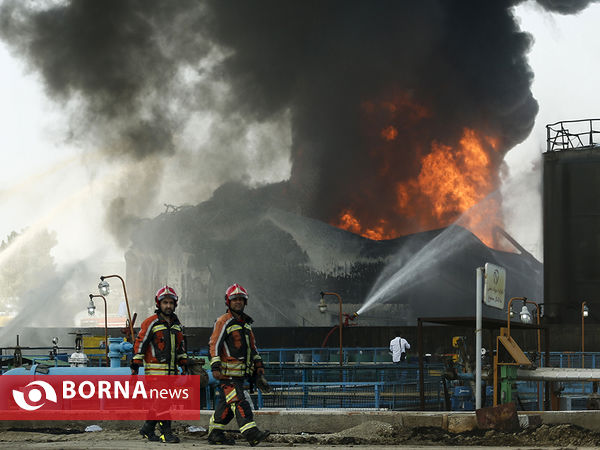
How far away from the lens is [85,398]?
555 inches

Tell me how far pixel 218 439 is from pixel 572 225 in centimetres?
3805

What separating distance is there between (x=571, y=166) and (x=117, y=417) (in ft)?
122

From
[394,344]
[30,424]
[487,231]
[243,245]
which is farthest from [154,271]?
[30,424]

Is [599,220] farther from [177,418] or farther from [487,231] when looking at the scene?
[177,418]

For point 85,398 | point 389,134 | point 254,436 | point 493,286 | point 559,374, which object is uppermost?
point 389,134

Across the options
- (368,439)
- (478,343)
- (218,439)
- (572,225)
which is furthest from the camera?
(572,225)

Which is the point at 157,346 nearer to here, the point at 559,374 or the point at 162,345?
the point at 162,345

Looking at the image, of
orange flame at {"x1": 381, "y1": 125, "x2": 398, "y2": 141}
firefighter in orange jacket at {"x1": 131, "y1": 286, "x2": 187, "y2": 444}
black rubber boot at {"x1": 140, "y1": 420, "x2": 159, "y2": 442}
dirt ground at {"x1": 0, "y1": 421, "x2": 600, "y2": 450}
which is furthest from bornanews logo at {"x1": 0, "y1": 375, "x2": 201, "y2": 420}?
orange flame at {"x1": 381, "y1": 125, "x2": 398, "y2": 141}

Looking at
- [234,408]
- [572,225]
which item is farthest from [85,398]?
[572,225]

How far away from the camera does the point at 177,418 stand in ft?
42.2

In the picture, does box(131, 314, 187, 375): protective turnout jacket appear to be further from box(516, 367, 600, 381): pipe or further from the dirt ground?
box(516, 367, 600, 381): pipe

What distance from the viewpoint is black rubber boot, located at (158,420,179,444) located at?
37.4 feet

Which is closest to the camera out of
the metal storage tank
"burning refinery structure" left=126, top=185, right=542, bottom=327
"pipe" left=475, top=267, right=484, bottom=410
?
"pipe" left=475, top=267, right=484, bottom=410

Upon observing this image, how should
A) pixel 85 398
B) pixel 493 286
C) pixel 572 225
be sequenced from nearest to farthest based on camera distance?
pixel 493 286
pixel 85 398
pixel 572 225
